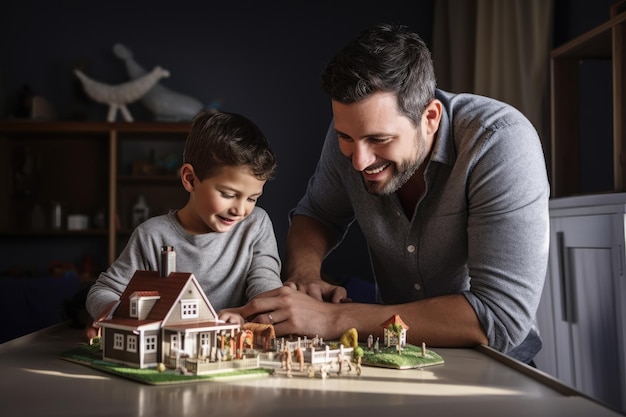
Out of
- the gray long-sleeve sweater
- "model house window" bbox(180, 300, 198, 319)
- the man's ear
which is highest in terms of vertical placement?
the man's ear

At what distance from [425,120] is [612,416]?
3.07 feet

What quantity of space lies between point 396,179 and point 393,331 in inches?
17.4

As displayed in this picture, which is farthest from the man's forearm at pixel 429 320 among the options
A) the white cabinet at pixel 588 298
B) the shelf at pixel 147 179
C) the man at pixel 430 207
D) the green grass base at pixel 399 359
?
the shelf at pixel 147 179

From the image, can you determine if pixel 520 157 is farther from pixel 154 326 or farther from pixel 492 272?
pixel 154 326

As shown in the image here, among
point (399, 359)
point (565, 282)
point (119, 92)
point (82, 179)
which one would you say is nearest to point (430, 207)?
point (399, 359)

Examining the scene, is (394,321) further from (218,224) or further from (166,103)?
(166,103)

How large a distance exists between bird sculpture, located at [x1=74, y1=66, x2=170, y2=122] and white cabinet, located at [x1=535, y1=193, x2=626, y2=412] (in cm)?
313

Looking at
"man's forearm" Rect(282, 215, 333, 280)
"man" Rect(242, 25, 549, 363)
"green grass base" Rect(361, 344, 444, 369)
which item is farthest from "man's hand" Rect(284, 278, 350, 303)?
"green grass base" Rect(361, 344, 444, 369)

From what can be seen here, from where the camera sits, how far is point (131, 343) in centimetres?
111

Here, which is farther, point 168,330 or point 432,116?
point 432,116

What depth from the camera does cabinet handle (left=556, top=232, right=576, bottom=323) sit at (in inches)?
109

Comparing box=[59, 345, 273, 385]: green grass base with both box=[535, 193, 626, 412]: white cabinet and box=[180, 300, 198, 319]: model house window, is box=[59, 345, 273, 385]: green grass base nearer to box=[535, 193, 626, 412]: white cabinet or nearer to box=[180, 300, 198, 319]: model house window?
box=[180, 300, 198, 319]: model house window

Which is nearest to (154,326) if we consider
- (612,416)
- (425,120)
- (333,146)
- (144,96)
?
(612,416)

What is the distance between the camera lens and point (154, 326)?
112 centimetres
